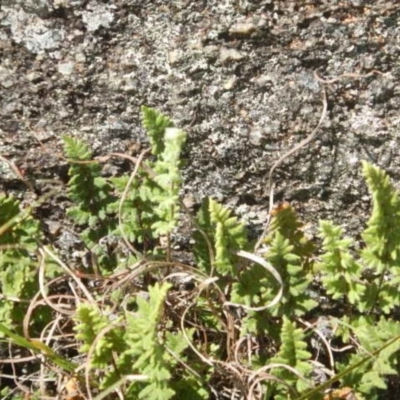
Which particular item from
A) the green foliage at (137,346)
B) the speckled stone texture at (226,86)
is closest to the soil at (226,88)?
the speckled stone texture at (226,86)

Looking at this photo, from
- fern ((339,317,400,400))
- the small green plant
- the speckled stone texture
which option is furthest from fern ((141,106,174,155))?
fern ((339,317,400,400))

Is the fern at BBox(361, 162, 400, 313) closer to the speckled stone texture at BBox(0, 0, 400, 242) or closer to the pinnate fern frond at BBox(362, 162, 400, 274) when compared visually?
the pinnate fern frond at BBox(362, 162, 400, 274)

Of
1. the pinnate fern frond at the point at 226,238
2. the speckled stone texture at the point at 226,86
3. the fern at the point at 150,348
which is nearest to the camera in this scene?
the fern at the point at 150,348

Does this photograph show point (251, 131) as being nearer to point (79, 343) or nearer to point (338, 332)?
point (338, 332)

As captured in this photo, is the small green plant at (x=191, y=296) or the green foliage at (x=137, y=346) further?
the small green plant at (x=191, y=296)

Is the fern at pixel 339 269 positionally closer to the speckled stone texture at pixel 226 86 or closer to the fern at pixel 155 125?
the speckled stone texture at pixel 226 86

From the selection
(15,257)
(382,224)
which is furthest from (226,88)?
(15,257)

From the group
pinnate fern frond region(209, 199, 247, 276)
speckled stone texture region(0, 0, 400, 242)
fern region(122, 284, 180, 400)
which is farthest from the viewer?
speckled stone texture region(0, 0, 400, 242)

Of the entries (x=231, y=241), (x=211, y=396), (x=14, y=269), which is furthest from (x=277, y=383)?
(x=14, y=269)
